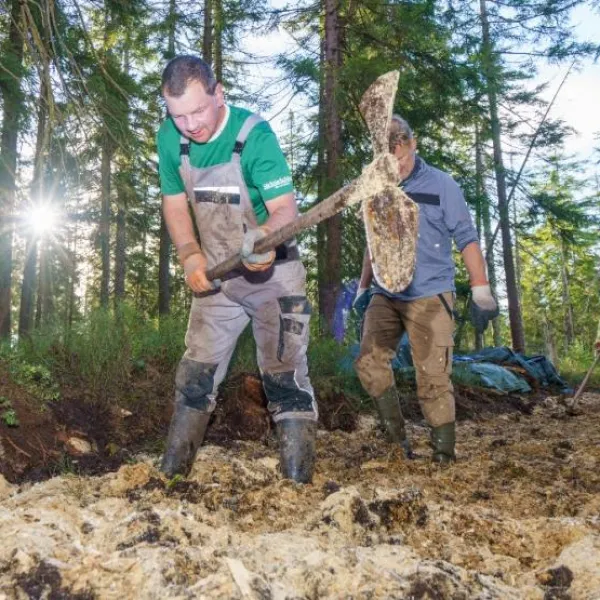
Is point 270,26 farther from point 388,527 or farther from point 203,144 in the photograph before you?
point 388,527

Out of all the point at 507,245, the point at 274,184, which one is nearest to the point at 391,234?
the point at 274,184

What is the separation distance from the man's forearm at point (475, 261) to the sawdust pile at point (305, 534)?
1185 millimetres

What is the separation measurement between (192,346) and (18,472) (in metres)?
1.15

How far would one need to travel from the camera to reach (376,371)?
3848 mm

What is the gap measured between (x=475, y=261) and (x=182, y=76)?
7.09 feet

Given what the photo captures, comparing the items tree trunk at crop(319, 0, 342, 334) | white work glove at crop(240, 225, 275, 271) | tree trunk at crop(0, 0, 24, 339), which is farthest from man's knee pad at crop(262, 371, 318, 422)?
tree trunk at crop(319, 0, 342, 334)

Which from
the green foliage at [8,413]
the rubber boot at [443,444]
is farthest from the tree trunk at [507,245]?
the green foliage at [8,413]

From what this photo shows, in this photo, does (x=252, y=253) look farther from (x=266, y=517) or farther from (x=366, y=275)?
(x=366, y=275)

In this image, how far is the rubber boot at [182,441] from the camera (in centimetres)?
297

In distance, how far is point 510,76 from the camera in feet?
49.6

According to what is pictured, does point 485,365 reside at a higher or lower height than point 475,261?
lower

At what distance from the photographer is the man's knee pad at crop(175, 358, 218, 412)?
300 cm

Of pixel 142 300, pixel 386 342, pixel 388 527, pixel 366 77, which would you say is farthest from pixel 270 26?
pixel 142 300

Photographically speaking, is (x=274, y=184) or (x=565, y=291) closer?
(x=274, y=184)
